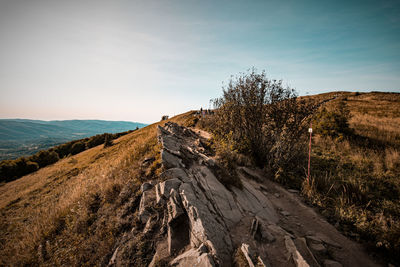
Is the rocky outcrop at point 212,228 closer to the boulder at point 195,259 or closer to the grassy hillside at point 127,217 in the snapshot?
the boulder at point 195,259

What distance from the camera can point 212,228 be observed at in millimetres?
3662

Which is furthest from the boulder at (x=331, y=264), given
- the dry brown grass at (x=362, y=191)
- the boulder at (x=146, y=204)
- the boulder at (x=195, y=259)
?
the boulder at (x=146, y=204)

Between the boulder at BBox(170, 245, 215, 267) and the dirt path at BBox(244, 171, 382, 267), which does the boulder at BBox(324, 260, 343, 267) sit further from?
the boulder at BBox(170, 245, 215, 267)

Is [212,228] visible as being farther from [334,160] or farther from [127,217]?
[334,160]

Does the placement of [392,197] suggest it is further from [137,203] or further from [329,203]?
[137,203]

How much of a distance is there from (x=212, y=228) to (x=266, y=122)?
7.22 m

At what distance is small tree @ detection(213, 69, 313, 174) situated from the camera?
8266 mm

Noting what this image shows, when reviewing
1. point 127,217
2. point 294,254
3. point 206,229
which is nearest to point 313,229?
point 294,254

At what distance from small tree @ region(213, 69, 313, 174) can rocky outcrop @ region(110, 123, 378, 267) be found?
3654 millimetres

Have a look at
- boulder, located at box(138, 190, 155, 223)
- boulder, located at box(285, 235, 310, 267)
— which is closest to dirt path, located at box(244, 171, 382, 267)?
boulder, located at box(285, 235, 310, 267)

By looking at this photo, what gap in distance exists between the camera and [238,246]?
3.53m

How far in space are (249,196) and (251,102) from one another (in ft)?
19.4

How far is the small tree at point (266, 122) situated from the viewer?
8.27 metres

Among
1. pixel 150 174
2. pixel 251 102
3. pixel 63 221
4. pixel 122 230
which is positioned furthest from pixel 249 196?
pixel 63 221
